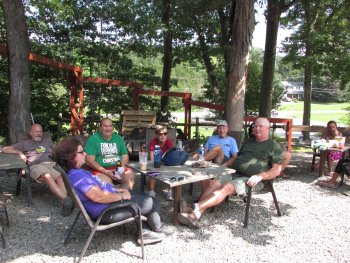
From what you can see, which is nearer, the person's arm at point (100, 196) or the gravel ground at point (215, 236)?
the person's arm at point (100, 196)

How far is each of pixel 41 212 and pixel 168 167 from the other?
5.36 ft

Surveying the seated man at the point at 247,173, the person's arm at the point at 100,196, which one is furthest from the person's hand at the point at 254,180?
the person's arm at the point at 100,196

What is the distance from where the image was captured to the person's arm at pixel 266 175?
3.89 m

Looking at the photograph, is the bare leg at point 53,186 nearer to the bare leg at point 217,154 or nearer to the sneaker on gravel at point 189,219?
the sneaker on gravel at point 189,219

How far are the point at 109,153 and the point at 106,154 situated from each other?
0.14 ft

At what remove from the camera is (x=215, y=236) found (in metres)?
3.64

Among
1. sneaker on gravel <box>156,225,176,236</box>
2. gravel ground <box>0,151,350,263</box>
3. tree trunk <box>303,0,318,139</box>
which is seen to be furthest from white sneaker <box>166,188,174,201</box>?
tree trunk <box>303,0,318,139</box>

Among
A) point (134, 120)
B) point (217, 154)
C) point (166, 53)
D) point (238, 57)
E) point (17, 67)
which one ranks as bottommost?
point (217, 154)

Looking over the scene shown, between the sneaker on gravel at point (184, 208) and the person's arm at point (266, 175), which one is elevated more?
the person's arm at point (266, 175)

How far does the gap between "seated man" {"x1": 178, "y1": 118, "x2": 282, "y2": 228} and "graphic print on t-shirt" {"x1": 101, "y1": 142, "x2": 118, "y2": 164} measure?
120 centimetres

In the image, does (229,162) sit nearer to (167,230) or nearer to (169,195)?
(169,195)

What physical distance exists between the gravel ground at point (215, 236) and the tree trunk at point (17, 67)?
5.38 ft

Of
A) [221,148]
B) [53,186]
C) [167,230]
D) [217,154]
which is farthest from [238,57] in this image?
[53,186]

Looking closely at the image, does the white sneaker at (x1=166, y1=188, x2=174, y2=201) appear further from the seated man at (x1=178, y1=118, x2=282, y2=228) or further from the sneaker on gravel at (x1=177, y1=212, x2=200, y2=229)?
the sneaker on gravel at (x1=177, y1=212, x2=200, y2=229)
